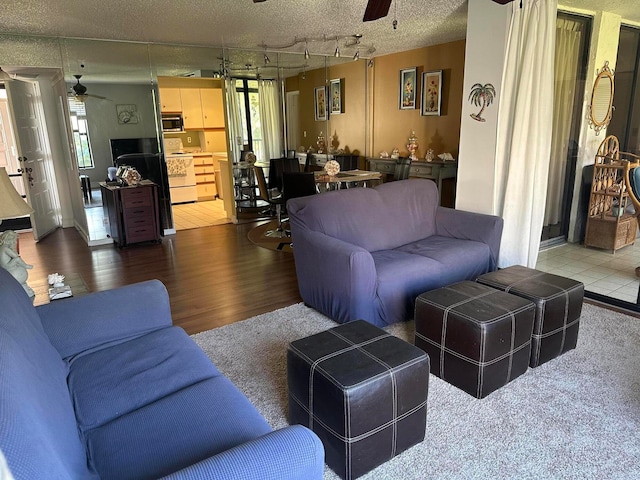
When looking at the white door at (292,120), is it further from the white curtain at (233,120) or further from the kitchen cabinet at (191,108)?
the kitchen cabinet at (191,108)

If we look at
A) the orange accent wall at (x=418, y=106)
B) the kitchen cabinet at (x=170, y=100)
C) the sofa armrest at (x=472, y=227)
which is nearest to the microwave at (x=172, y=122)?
the kitchen cabinet at (x=170, y=100)

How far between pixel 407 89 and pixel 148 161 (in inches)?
159

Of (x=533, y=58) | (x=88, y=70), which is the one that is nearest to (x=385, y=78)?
(x=533, y=58)

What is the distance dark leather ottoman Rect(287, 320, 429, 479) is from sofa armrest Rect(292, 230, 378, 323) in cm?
81

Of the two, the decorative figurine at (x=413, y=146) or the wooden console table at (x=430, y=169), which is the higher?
the decorative figurine at (x=413, y=146)

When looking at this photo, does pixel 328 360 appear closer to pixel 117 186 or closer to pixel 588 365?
pixel 588 365

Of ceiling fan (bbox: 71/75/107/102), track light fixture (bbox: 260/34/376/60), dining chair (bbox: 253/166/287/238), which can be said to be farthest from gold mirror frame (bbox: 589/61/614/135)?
ceiling fan (bbox: 71/75/107/102)

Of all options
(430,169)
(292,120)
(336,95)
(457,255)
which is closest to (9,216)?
(457,255)

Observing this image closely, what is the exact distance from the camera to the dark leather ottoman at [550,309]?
2457 mm

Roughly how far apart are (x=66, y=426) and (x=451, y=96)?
609 cm

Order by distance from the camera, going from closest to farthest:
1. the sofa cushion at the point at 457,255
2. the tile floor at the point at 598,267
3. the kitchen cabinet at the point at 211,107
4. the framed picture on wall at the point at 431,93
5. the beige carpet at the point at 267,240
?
the sofa cushion at the point at 457,255
the tile floor at the point at 598,267
the beige carpet at the point at 267,240
the framed picture on wall at the point at 431,93
the kitchen cabinet at the point at 211,107

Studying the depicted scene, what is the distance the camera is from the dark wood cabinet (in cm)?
531

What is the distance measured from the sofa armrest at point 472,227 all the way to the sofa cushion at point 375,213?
0.10 metres

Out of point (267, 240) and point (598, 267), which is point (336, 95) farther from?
point (598, 267)
